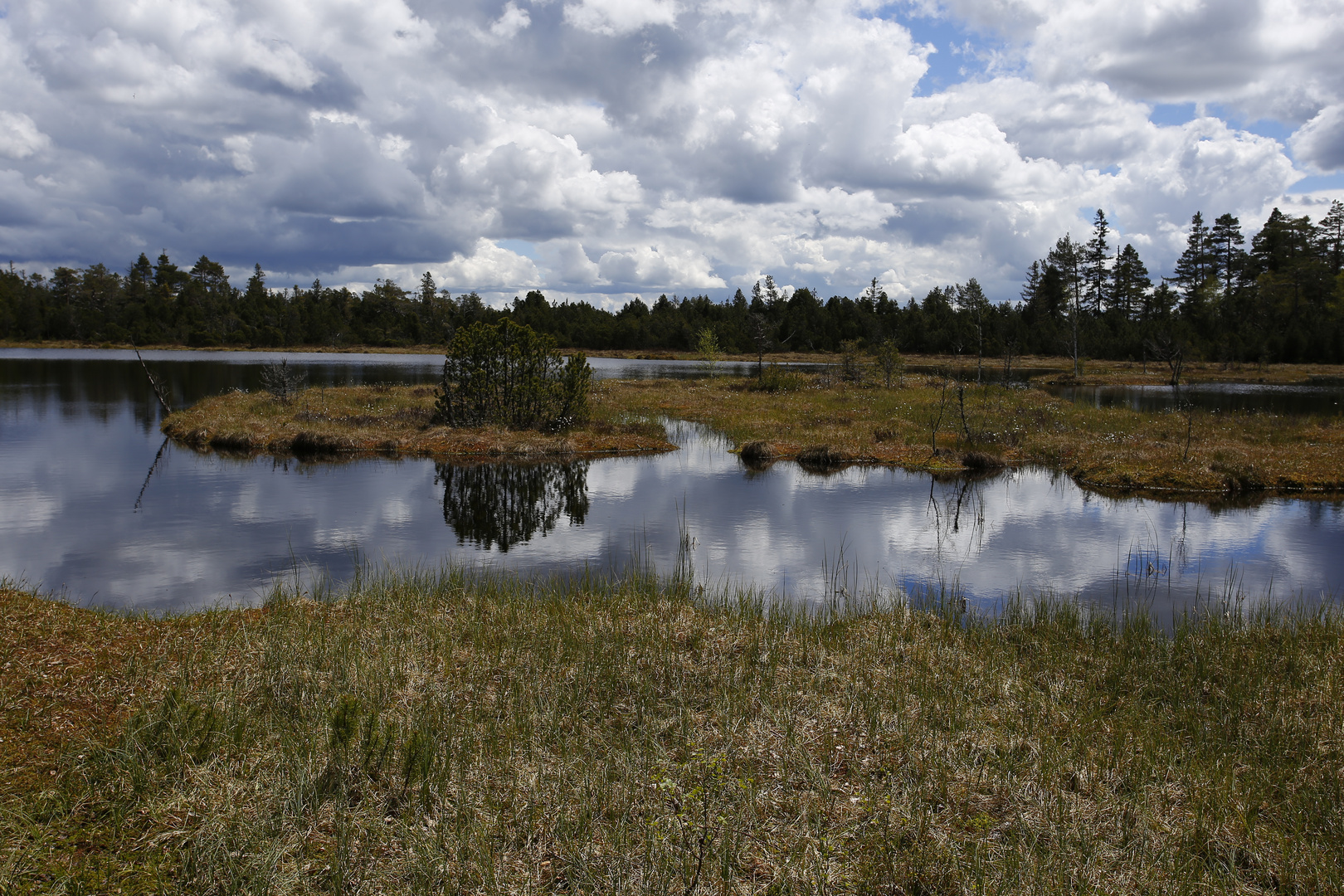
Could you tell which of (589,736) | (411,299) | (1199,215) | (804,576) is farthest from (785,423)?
(411,299)

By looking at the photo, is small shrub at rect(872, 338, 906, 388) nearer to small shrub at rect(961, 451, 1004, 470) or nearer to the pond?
the pond

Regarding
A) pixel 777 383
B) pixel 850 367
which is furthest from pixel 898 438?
pixel 850 367

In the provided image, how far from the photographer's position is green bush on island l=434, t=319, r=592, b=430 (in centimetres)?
2925

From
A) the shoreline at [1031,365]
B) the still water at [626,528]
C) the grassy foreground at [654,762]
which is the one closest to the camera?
the grassy foreground at [654,762]

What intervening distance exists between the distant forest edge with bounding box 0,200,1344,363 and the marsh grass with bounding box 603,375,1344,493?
21808 millimetres

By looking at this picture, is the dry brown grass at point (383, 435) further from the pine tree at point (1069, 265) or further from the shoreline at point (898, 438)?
the pine tree at point (1069, 265)

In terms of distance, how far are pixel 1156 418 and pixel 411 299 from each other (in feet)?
512

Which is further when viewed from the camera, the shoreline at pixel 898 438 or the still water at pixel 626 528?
the shoreline at pixel 898 438

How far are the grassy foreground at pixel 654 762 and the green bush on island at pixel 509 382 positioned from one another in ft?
69.1

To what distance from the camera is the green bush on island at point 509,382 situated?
2925 cm

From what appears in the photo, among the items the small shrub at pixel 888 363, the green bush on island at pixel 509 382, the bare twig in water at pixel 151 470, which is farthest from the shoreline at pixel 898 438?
the small shrub at pixel 888 363

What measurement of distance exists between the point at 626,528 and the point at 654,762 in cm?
1114

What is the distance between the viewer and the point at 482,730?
20.5 feet

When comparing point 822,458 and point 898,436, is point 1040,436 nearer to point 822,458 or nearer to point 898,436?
point 898,436
